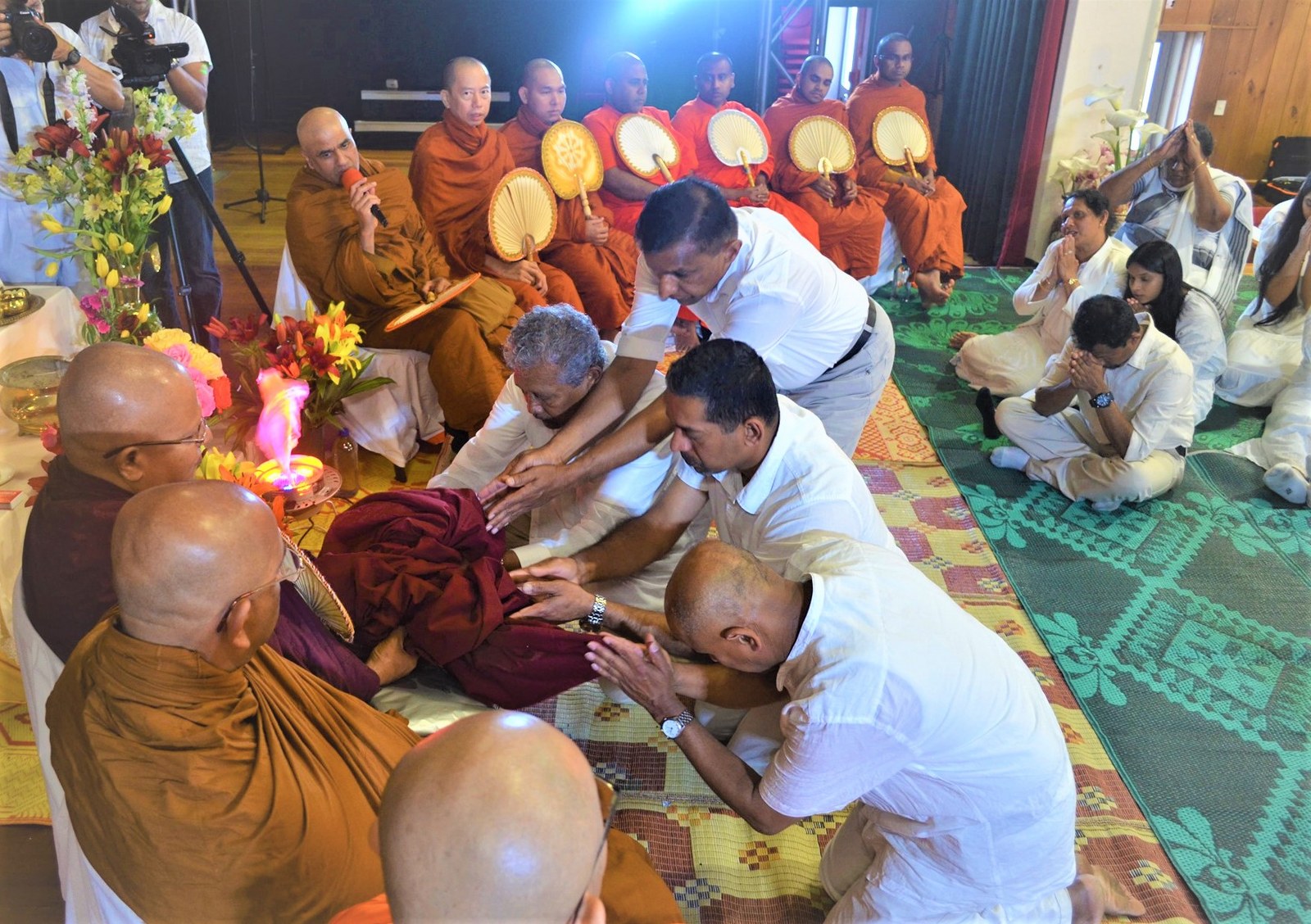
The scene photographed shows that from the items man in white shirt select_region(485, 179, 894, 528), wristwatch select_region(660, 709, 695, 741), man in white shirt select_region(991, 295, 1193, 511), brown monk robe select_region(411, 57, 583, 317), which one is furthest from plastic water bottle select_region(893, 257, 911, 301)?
wristwatch select_region(660, 709, 695, 741)

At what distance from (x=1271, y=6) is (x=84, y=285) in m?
8.55

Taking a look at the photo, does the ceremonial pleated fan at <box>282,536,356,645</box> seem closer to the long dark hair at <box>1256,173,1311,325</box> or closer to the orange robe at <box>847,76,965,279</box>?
the long dark hair at <box>1256,173,1311,325</box>

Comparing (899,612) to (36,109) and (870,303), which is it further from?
(36,109)

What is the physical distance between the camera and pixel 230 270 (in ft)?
20.0

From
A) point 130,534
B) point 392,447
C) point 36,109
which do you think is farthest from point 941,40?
point 130,534

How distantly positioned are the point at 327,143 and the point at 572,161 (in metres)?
1.74

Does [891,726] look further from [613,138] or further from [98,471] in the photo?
[613,138]

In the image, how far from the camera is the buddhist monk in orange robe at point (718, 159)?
6230 mm

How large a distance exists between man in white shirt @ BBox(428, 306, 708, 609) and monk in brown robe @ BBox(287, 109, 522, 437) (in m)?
1.11

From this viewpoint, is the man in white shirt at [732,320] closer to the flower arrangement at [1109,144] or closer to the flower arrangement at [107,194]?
the flower arrangement at [107,194]

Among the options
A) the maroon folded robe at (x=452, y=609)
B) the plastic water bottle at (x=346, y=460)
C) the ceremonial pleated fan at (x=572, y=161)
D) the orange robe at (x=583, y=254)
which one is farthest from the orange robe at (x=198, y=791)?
the ceremonial pleated fan at (x=572, y=161)

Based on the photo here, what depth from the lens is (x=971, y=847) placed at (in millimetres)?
1875

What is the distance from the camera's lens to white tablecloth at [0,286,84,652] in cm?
267

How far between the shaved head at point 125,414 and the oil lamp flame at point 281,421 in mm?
1393
